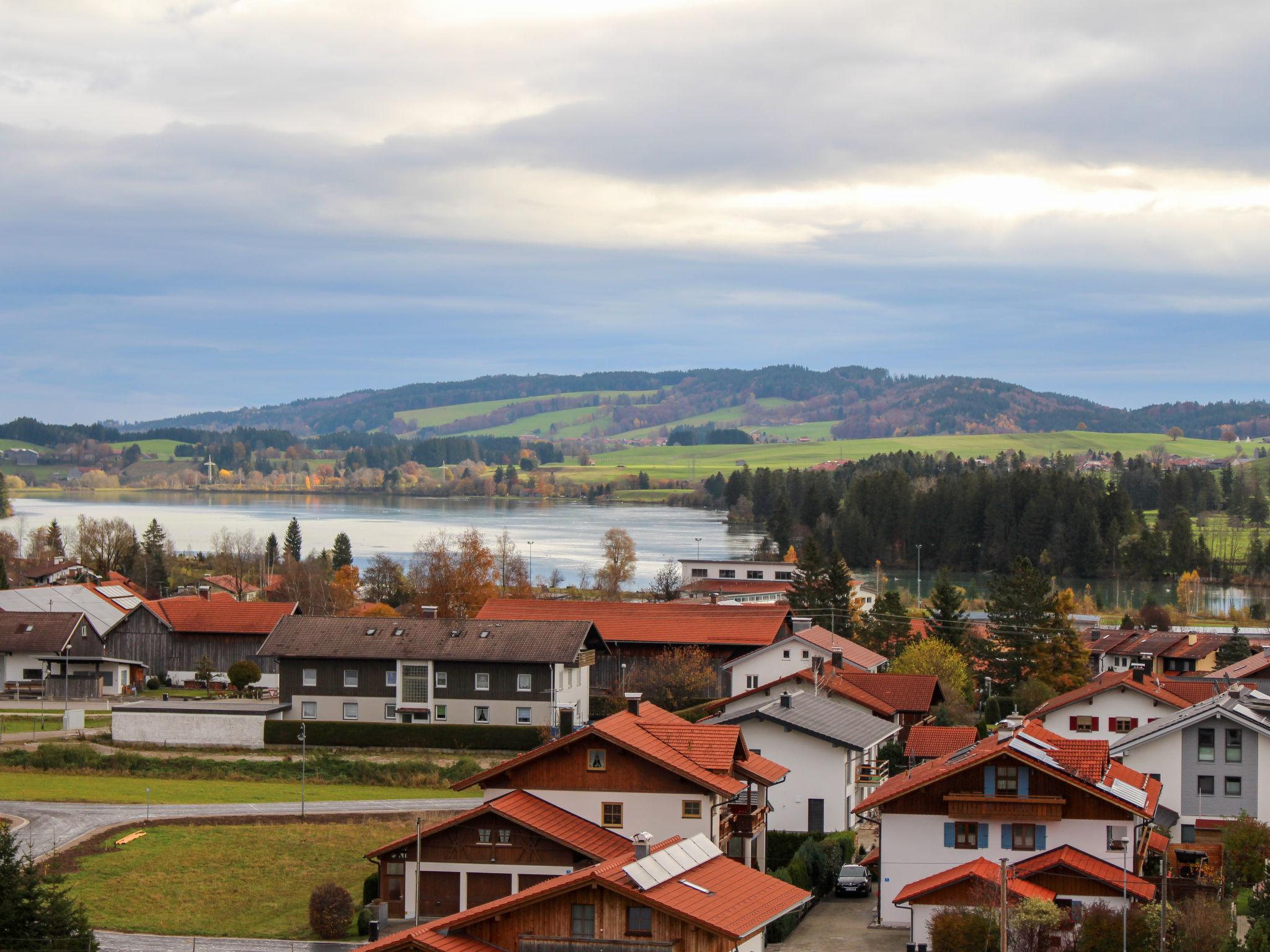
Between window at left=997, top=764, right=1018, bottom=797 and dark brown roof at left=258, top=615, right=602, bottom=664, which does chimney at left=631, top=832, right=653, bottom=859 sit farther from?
dark brown roof at left=258, top=615, right=602, bottom=664

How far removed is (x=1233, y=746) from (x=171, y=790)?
2481 centimetres

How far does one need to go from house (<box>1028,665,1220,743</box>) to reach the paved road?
630 inches

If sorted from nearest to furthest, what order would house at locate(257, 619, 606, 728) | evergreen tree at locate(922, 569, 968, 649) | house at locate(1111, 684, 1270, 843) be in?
1. house at locate(1111, 684, 1270, 843)
2. house at locate(257, 619, 606, 728)
3. evergreen tree at locate(922, 569, 968, 649)

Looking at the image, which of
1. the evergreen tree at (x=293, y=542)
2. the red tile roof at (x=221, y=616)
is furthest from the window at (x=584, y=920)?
the evergreen tree at (x=293, y=542)

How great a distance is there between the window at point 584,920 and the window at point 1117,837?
394 inches

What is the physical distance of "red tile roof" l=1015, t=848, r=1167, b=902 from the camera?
23000 mm

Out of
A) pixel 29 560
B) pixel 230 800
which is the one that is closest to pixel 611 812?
pixel 230 800

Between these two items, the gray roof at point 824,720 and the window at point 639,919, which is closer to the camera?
the window at point 639,919

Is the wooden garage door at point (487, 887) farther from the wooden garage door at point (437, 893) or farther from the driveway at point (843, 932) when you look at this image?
the driveway at point (843, 932)

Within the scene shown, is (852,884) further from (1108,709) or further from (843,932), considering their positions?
(1108,709)

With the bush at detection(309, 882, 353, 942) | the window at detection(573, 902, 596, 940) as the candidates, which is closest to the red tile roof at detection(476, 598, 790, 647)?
the bush at detection(309, 882, 353, 942)

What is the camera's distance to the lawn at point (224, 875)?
24766 mm

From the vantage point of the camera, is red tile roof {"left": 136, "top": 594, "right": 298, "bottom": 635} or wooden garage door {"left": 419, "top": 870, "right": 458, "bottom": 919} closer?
wooden garage door {"left": 419, "top": 870, "right": 458, "bottom": 919}

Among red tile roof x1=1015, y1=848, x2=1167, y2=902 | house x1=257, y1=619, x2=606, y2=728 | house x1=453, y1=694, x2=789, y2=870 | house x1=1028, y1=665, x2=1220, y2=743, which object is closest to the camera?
red tile roof x1=1015, y1=848, x2=1167, y2=902
